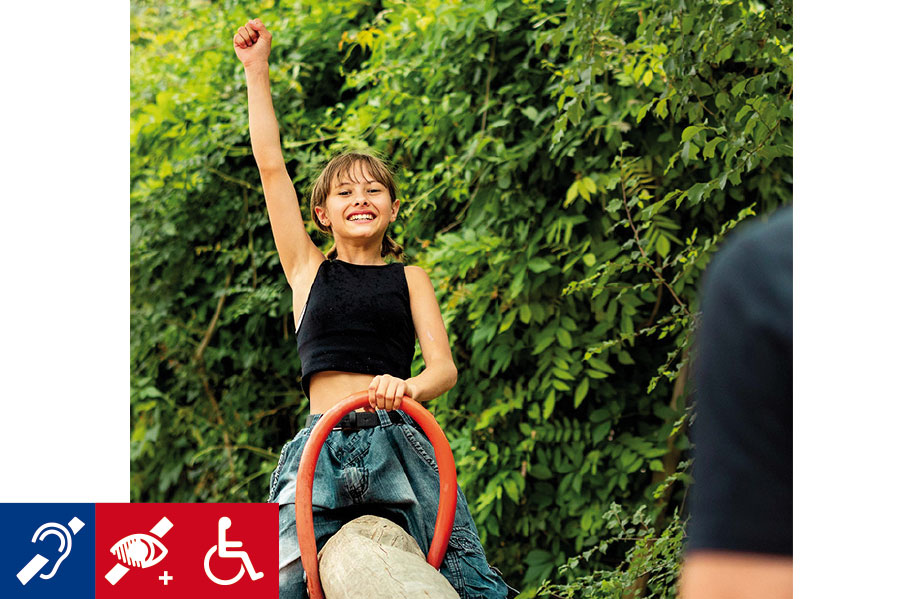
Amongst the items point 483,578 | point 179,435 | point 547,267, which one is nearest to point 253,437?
point 179,435

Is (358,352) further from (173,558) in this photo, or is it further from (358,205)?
(173,558)

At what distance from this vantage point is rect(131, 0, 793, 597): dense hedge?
2195 millimetres

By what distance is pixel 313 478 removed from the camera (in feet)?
5.27

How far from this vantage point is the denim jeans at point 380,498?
1.63m

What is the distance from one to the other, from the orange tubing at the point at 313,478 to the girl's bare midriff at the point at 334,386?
6.1 inches

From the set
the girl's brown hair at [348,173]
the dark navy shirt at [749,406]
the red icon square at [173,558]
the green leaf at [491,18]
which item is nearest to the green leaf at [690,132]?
the girl's brown hair at [348,173]

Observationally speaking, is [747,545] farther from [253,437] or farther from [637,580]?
[253,437]

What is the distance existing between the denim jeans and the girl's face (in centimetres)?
37

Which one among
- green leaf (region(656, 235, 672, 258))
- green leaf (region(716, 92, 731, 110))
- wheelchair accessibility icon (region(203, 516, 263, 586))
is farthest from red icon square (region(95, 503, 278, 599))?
green leaf (region(716, 92, 731, 110))

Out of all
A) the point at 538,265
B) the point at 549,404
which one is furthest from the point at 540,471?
the point at 538,265

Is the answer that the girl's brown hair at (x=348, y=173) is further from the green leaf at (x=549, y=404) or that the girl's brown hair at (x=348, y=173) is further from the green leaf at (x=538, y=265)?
the green leaf at (x=549, y=404)

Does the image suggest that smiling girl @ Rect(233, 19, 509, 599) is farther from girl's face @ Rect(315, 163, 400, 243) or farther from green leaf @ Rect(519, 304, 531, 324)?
green leaf @ Rect(519, 304, 531, 324)

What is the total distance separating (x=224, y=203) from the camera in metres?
3.38

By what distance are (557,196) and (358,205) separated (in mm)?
905
